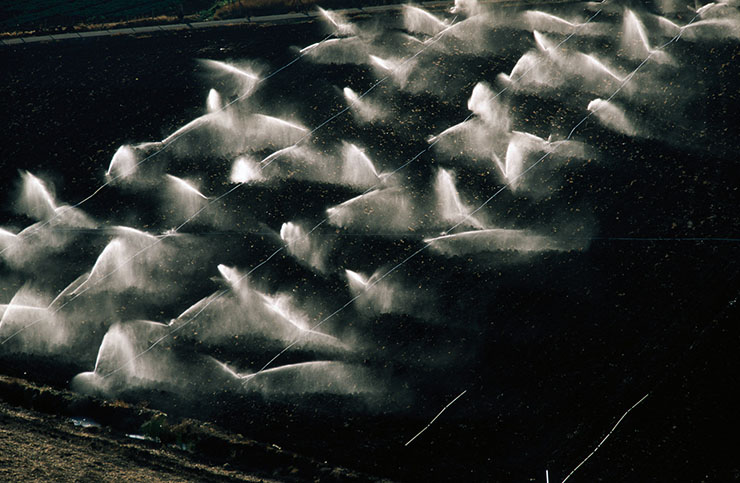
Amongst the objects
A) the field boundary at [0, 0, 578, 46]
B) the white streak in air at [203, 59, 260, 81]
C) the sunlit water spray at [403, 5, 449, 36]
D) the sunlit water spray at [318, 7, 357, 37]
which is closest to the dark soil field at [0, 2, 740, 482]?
the white streak in air at [203, 59, 260, 81]

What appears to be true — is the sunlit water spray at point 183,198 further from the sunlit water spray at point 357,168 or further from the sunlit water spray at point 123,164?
the sunlit water spray at point 357,168

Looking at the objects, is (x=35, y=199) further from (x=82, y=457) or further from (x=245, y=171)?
(x=82, y=457)

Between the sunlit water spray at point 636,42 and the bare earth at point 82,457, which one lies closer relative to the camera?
the bare earth at point 82,457

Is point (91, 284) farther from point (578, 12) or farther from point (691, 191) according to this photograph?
point (578, 12)

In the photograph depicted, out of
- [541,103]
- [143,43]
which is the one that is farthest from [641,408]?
[143,43]

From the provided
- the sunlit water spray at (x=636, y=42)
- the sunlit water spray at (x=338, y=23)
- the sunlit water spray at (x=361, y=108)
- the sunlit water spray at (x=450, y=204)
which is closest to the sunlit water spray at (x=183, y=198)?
the sunlit water spray at (x=361, y=108)

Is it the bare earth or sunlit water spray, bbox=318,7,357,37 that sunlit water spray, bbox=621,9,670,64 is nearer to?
sunlit water spray, bbox=318,7,357,37
